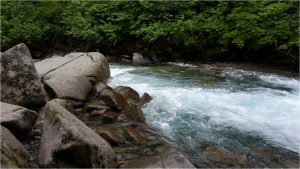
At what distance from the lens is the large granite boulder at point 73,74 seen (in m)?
6.79

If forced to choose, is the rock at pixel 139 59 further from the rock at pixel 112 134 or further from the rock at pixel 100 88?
the rock at pixel 112 134

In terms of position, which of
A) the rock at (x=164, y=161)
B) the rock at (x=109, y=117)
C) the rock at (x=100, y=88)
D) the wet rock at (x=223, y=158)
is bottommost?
the wet rock at (x=223, y=158)

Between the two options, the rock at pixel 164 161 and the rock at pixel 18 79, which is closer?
the rock at pixel 164 161

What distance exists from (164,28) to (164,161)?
8070mm

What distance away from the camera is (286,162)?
16.4 feet

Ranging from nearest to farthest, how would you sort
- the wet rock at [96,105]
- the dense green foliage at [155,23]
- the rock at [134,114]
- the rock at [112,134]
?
the rock at [112,134]
the rock at [134,114]
the wet rock at [96,105]
the dense green foliage at [155,23]

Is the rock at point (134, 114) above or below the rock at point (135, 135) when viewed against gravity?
above

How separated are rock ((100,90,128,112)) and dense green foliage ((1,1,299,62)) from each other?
561 centimetres

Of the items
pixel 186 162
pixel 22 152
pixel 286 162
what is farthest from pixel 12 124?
pixel 286 162

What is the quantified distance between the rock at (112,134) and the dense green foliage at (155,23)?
6.51 meters

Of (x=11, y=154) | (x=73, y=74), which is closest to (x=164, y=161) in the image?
(x=11, y=154)

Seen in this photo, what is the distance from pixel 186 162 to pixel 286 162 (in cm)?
165

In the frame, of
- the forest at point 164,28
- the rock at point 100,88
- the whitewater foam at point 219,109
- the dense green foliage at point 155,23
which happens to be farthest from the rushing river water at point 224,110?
the dense green foliage at point 155,23

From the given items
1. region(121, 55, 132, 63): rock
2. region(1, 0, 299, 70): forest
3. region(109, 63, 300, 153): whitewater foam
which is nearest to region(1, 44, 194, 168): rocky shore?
region(109, 63, 300, 153): whitewater foam
